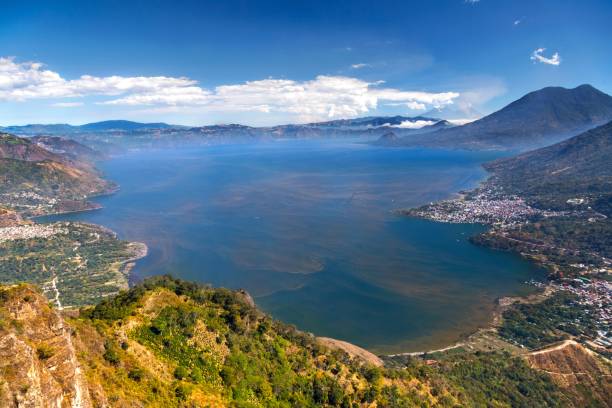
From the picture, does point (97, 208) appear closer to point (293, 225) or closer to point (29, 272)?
point (29, 272)

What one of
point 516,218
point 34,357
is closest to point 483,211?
point 516,218

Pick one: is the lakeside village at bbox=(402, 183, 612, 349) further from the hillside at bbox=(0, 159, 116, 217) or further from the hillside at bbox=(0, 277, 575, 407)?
the hillside at bbox=(0, 159, 116, 217)

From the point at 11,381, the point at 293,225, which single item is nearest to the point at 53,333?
the point at 11,381

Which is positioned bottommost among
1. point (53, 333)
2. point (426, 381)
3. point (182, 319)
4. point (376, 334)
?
point (376, 334)

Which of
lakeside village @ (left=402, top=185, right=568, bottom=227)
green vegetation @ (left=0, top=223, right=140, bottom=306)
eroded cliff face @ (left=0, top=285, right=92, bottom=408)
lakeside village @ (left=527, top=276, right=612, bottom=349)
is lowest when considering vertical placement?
green vegetation @ (left=0, top=223, right=140, bottom=306)

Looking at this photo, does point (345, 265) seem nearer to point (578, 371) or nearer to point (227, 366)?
point (578, 371)

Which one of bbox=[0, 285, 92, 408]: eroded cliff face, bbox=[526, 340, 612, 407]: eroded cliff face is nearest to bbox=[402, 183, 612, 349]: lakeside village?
bbox=[526, 340, 612, 407]: eroded cliff face
